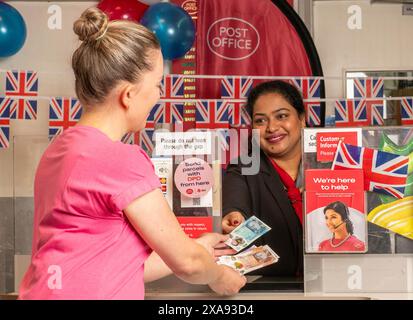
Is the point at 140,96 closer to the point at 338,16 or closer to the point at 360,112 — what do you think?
the point at 360,112

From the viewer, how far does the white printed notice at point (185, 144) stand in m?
1.92

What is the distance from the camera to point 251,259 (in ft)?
6.35

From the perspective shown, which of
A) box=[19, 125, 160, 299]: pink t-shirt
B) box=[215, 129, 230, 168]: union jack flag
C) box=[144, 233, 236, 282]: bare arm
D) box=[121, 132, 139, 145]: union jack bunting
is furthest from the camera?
box=[121, 132, 139, 145]: union jack bunting

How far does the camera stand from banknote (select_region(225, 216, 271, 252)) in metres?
1.93

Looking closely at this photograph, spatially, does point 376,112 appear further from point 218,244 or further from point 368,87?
point 218,244

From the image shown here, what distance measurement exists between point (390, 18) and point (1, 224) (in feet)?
9.07

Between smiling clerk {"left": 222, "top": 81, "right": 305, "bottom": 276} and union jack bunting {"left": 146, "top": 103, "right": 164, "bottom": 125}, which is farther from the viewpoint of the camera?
union jack bunting {"left": 146, "top": 103, "right": 164, "bottom": 125}

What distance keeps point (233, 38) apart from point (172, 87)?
2.58ft

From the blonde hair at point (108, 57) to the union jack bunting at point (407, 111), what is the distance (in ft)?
7.69

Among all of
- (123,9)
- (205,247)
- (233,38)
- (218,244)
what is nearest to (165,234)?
(205,247)

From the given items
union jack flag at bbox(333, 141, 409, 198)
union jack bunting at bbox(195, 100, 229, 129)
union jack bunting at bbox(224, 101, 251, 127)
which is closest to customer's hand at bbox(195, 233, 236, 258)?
union jack flag at bbox(333, 141, 409, 198)

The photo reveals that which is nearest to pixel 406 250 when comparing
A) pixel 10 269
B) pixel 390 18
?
pixel 10 269

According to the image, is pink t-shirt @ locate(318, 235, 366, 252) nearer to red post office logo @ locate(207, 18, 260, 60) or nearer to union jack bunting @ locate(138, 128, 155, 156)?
union jack bunting @ locate(138, 128, 155, 156)

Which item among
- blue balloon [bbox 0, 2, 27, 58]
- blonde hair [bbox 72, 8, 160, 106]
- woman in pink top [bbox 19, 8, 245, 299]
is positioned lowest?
woman in pink top [bbox 19, 8, 245, 299]
